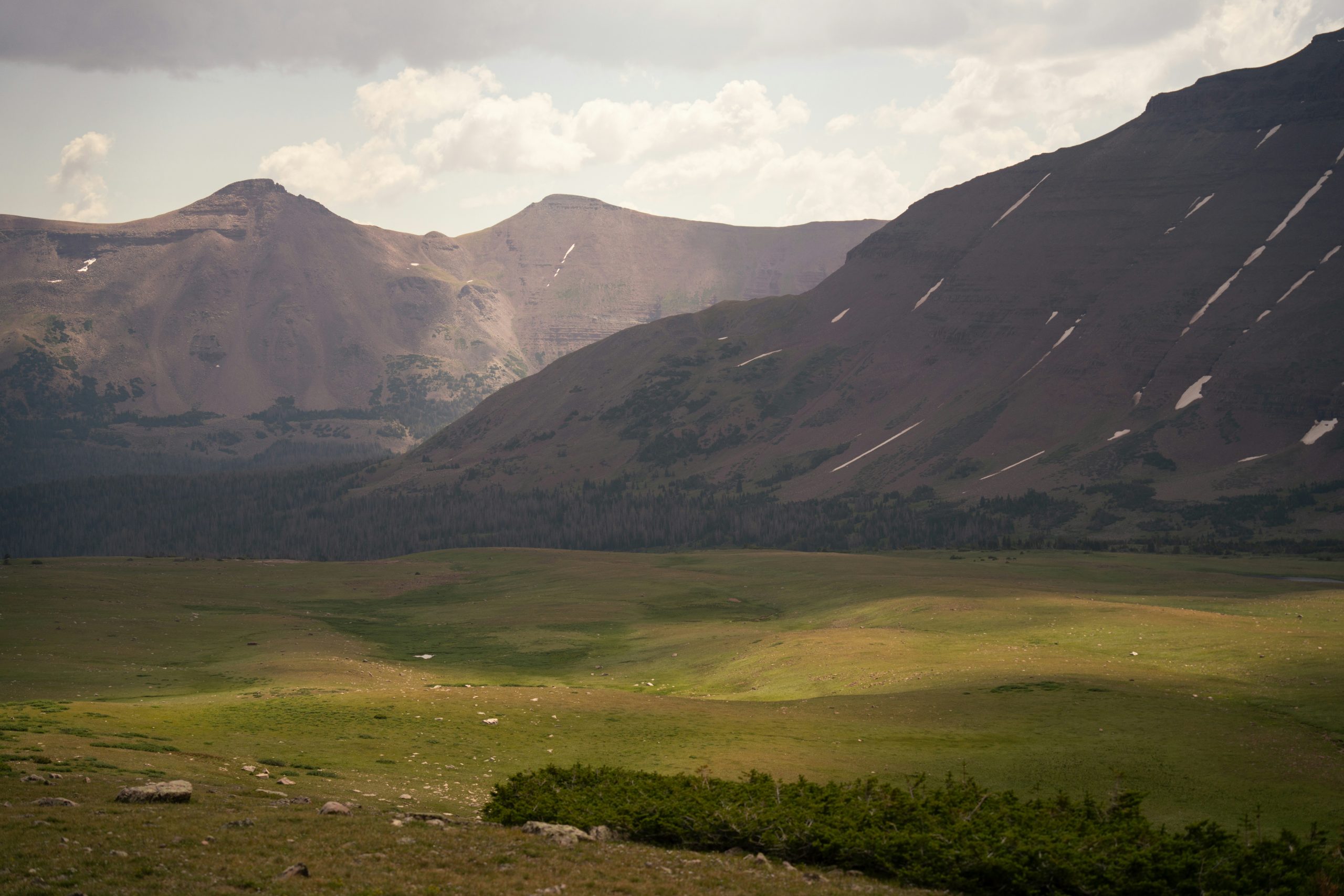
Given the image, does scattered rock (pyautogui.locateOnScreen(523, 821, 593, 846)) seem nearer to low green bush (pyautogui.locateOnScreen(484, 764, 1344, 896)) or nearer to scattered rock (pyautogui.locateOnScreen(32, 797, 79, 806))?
low green bush (pyautogui.locateOnScreen(484, 764, 1344, 896))

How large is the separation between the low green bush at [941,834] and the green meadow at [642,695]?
7.13 ft

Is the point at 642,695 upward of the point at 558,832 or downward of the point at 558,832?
downward

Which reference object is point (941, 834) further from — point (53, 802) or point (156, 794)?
point (53, 802)

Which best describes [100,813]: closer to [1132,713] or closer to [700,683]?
[1132,713]

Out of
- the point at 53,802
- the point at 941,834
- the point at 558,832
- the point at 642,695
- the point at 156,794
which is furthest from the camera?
the point at 642,695

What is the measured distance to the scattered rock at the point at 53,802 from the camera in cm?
2478

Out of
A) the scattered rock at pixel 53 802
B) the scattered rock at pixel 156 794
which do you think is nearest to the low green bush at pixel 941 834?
the scattered rock at pixel 156 794

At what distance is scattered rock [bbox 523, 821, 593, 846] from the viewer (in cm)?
2572

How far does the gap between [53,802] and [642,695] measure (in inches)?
1187

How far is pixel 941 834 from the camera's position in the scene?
25.6m

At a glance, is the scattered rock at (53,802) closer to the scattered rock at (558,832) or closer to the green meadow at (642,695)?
the green meadow at (642,695)

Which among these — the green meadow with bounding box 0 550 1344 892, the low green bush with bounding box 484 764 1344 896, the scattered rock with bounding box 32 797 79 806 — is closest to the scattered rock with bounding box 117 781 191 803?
the green meadow with bounding box 0 550 1344 892

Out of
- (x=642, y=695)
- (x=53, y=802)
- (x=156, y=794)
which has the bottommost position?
(x=642, y=695)

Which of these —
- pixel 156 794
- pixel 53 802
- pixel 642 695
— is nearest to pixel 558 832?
pixel 156 794
